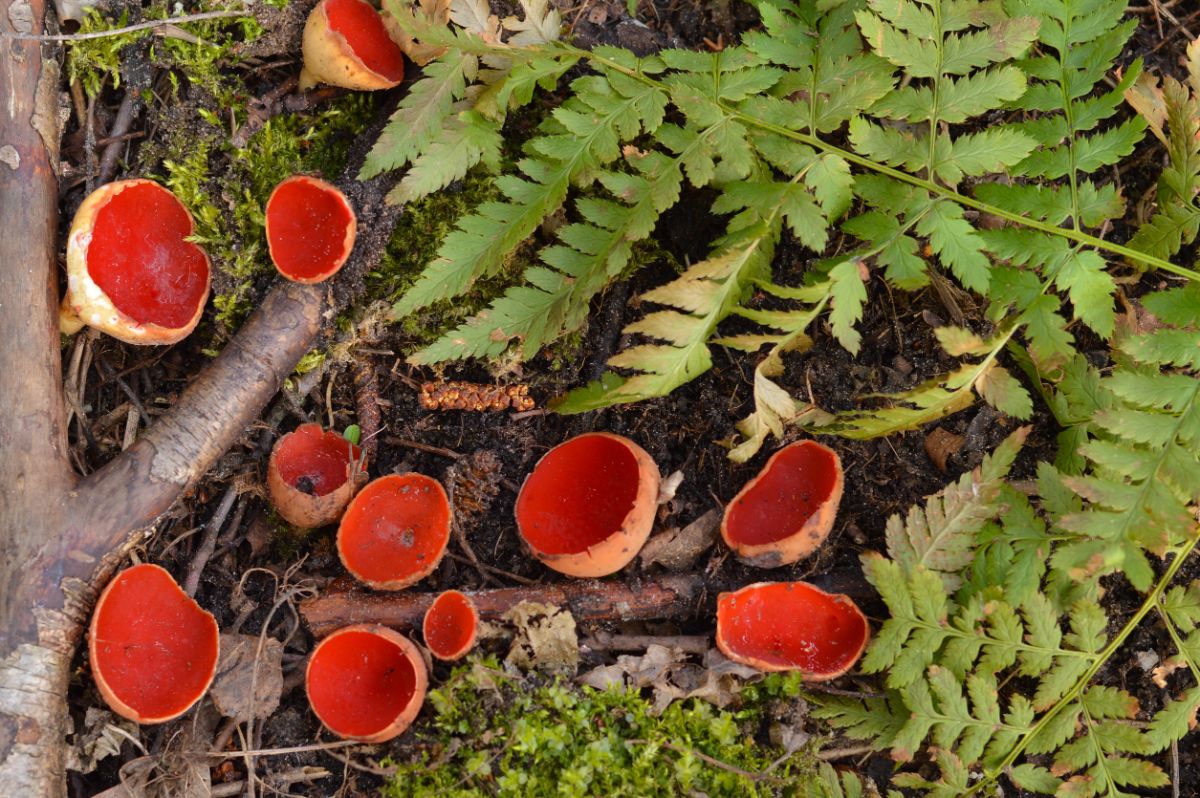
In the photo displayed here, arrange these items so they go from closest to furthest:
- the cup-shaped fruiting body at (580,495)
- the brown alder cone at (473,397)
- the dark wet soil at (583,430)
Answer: the cup-shaped fruiting body at (580,495) < the dark wet soil at (583,430) < the brown alder cone at (473,397)

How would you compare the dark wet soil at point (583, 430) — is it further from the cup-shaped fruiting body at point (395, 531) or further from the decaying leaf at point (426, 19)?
the decaying leaf at point (426, 19)

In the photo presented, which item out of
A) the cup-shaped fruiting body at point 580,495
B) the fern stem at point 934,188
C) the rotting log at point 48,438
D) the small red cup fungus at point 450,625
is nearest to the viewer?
the rotting log at point 48,438

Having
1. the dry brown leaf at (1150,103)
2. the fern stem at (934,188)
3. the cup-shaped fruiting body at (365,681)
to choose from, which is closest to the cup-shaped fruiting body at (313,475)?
the cup-shaped fruiting body at (365,681)

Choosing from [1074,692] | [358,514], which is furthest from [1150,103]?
[358,514]

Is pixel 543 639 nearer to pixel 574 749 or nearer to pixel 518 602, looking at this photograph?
pixel 518 602

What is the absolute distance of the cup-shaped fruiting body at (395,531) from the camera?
3.21 m

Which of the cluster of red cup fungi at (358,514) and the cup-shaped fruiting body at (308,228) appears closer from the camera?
the cluster of red cup fungi at (358,514)

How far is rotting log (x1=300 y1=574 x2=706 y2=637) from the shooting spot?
3184 millimetres

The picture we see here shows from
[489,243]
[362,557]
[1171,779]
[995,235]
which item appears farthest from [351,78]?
[1171,779]

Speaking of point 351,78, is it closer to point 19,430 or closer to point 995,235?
point 19,430

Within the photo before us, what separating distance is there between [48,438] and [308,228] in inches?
43.1

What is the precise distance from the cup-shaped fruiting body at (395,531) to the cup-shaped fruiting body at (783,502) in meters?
1.02

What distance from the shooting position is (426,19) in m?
3.12

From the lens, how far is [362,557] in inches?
128
